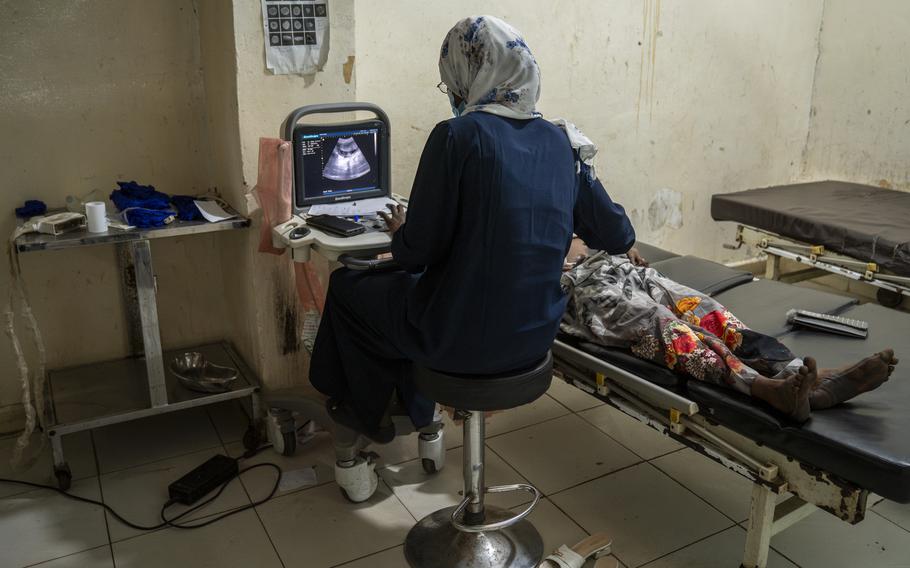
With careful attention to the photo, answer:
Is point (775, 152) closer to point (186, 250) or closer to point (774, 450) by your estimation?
point (774, 450)

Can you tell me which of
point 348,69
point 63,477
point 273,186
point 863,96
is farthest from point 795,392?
point 863,96

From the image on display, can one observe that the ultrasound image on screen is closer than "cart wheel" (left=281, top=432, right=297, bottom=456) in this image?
Yes

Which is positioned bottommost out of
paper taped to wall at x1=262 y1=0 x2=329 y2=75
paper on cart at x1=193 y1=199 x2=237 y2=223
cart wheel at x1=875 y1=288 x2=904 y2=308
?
cart wheel at x1=875 y1=288 x2=904 y2=308

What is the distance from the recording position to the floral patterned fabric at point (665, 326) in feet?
7.36

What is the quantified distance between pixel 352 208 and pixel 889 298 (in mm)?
3054

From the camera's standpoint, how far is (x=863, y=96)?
4.52 meters

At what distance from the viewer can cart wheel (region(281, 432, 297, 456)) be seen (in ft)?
9.23

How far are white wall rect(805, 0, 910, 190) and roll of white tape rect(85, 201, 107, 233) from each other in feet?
13.3

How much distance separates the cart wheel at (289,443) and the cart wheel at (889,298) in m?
3.16

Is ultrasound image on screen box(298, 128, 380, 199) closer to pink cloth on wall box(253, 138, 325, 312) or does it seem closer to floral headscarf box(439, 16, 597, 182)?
pink cloth on wall box(253, 138, 325, 312)

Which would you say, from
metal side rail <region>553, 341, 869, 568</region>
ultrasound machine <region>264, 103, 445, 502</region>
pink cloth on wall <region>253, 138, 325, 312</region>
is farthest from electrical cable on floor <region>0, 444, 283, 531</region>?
metal side rail <region>553, 341, 869, 568</region>

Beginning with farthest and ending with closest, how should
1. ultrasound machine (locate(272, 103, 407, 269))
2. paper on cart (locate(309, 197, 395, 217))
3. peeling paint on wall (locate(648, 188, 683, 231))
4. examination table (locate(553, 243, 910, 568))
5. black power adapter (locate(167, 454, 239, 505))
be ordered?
peeling paint on wall (locate(648, 188, 683, 231)) → paper on cart (locate(309, 197, 395, 217)) → black power adapter (locate(167, 454, 239, 505)) → ultrasound machine (locate(272, 103, 407, 269)) → examination table (locate(553, 243, 910, 568))

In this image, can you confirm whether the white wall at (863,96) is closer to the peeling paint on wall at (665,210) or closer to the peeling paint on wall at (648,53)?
the peeling paint on wall at (665,210)

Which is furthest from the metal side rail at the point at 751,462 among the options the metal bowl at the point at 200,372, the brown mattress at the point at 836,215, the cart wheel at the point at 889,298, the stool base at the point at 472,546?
the cart wheel at the point at 889,298
